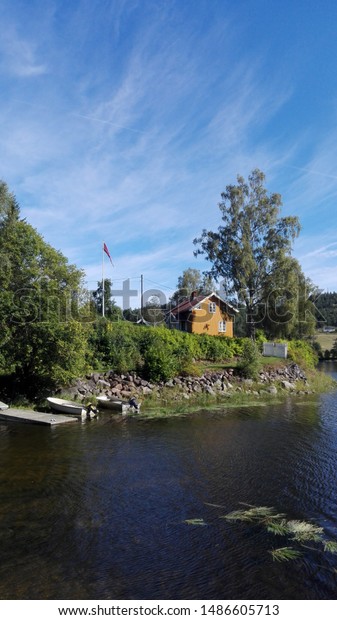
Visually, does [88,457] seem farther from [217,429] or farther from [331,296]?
[331,296]

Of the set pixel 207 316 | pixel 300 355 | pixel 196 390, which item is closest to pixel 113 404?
pixel 196 390

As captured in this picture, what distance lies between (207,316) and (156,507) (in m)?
40.6

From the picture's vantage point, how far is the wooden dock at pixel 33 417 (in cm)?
2036

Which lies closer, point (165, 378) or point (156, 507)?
point (156, 507)

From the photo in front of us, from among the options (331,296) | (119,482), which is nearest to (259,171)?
(119,482)

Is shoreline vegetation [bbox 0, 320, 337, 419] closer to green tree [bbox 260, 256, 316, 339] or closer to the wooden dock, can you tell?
the wooden dock

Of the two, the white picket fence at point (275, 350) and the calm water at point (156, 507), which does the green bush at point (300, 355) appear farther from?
the calm water at point (156, 507)

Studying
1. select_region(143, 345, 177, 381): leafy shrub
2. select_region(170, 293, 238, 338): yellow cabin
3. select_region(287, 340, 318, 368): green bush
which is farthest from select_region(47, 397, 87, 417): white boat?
select_region(170, 293, 238, 338): yellow cabin

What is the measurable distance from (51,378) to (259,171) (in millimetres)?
33819

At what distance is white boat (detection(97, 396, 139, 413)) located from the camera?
23781mm

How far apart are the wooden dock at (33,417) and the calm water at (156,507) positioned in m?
0.73

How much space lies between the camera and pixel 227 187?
46.4 m

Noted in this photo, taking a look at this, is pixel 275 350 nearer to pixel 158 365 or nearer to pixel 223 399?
pixel 223 399

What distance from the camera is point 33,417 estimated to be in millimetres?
20953
